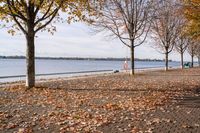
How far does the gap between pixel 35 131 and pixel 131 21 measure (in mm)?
27725

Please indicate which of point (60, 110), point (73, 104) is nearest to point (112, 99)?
point (73, 104)

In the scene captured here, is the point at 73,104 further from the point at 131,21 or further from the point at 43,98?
the point at 131,21

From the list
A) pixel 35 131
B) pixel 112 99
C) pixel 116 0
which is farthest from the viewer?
pixel 116 0

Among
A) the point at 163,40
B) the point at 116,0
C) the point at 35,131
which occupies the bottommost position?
the point at 35,131

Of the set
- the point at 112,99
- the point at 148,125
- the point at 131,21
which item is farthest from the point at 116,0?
the point at 148,125

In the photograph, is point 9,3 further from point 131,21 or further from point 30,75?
point 131,21

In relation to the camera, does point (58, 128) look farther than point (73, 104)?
No

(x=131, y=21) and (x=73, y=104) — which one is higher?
(x=131, y=21)

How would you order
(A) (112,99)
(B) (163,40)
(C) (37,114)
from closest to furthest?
(C) (37,114) < (A) (112,99) < (B) (163,40)

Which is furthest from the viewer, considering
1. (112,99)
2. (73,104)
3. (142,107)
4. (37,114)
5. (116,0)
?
(116,0)

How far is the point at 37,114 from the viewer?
39.5 feet

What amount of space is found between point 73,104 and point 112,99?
2203mm

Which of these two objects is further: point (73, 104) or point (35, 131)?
point (73, 104)

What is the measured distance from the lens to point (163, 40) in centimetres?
5238
